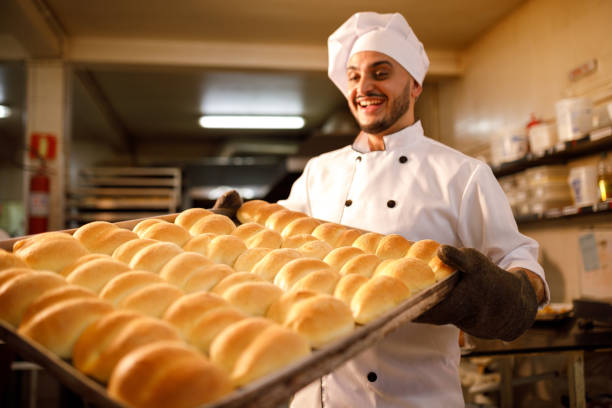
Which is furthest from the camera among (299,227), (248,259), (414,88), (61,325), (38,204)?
(38,204)

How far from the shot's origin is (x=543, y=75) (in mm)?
3617

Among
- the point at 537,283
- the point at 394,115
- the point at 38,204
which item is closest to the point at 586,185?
the point at 394,115

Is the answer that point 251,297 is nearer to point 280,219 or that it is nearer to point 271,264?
point 271,264

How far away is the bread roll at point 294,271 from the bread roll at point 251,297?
8cm

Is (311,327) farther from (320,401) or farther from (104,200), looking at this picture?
(104,200)

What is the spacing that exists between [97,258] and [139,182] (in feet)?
13.8

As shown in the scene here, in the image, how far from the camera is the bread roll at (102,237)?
0.97 meters

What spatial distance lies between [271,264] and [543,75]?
342 cm

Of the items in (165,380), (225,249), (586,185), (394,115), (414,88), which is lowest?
(165,380)

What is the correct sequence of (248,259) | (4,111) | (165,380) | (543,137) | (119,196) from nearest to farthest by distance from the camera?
1. (165,380)
2. (248,259)
3. (543,137)
4. (119,196)
5. (4,111)

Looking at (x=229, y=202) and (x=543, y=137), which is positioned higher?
(x=543, y=137)

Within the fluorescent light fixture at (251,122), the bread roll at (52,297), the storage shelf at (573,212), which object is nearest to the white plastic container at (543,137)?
the storage shelf at (573,212)

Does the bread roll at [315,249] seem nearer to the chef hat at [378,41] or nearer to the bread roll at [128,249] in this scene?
the bread roll at [128,249]

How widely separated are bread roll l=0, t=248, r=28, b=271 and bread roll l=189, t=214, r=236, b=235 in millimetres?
384
